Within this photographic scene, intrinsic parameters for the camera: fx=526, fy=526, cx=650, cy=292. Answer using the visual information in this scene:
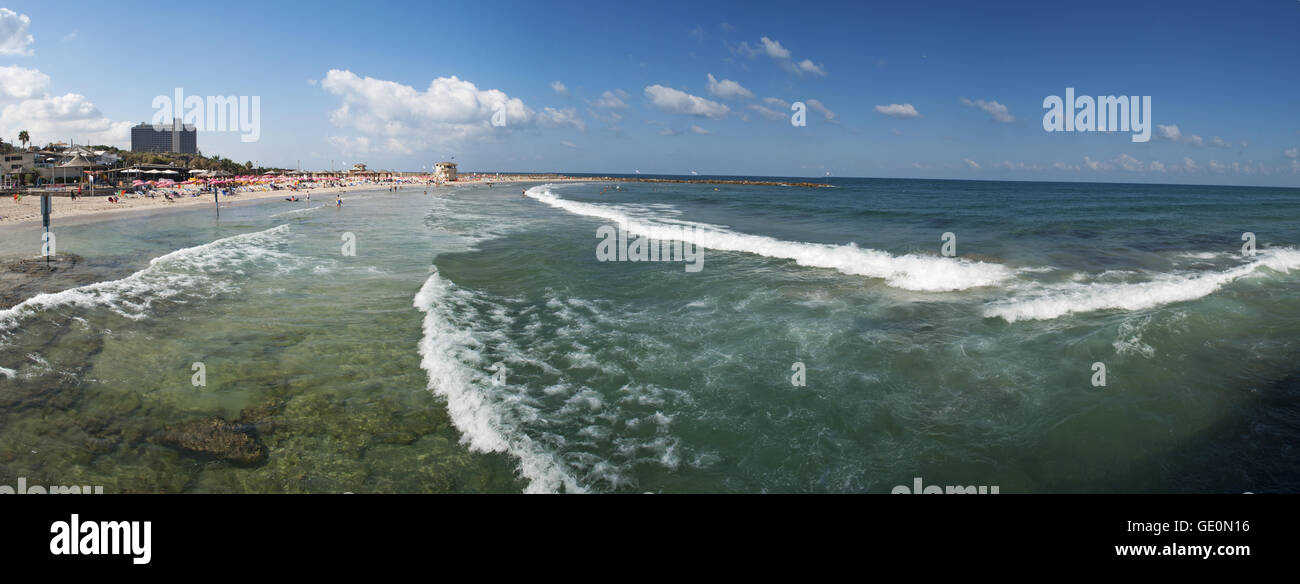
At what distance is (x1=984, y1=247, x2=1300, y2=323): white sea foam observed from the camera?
1358 centimetres

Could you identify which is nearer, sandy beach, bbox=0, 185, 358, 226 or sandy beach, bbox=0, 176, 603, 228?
sandy beach, bbox=0, 176, 603, 228

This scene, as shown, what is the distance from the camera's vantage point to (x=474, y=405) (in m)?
8.25

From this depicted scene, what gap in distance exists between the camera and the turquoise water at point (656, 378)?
21.4 feet

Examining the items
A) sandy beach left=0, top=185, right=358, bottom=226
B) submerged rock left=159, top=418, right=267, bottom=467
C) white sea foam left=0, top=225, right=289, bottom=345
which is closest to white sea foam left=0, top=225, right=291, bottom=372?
white sea foam left=0, top=225, right=289, bottom=345

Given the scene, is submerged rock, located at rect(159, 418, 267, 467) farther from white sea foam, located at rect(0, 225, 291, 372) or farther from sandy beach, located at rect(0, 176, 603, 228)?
sandy beach, located at rect(0, 176, 603, 228)

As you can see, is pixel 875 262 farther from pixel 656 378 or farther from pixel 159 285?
pixel 159 285

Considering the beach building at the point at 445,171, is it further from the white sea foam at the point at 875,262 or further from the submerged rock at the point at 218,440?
the submerged rock at the point at 218,440

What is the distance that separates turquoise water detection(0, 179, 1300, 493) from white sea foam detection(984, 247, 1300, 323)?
148 millimetres

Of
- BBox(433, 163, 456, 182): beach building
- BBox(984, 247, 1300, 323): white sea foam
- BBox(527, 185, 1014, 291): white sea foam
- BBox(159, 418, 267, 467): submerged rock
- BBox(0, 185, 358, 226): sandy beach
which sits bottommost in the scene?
BBox(159, 418, 267, 467): submerged rock

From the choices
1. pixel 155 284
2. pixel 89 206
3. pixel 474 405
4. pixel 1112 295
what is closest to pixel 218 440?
pixel 474 405
